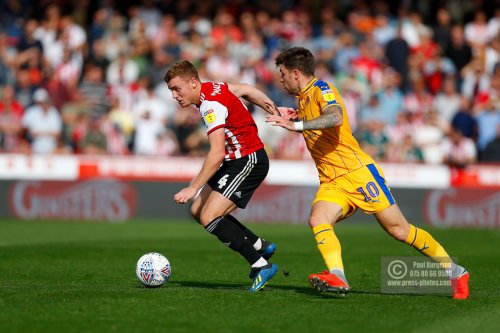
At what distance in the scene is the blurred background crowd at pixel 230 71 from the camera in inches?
893

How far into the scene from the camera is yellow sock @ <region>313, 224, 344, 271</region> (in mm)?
9188

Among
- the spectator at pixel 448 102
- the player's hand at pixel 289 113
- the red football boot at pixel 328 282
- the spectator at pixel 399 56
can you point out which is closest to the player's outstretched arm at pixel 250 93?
the player's hand at pixel 289 113

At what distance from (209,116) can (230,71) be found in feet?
47.5

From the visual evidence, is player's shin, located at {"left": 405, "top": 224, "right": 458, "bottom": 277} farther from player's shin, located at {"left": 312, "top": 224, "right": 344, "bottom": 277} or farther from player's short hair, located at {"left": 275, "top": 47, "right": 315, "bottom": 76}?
player's short hair, located at {"left": 275, "top": 47, "right": 315, "bottom": 76}

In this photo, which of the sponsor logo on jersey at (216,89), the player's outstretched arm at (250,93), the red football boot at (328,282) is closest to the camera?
the red football boot at (328,282)

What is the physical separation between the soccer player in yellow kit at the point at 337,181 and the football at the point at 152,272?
5.90 feet

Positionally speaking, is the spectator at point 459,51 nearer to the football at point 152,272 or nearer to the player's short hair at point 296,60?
the player's short hair at point 296,60

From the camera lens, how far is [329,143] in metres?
9.67

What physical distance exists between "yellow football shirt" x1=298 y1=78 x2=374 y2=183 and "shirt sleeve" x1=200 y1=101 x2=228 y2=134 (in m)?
0.78

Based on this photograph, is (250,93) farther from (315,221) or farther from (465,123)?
(465,123)

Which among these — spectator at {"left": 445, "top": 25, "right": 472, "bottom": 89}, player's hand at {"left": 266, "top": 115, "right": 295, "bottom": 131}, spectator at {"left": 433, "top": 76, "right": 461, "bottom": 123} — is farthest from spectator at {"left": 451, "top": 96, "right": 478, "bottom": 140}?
player's hand at {"left": 266, "top": 115, "right": 295, "bottom": 131}

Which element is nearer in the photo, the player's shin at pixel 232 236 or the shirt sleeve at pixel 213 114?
the shirt sleeve at pixel 213 114

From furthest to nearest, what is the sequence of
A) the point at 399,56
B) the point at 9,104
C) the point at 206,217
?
the point at 399,56
the point at 9,104
the point at 206,217

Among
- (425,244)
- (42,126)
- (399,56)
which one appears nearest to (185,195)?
(425,244)
